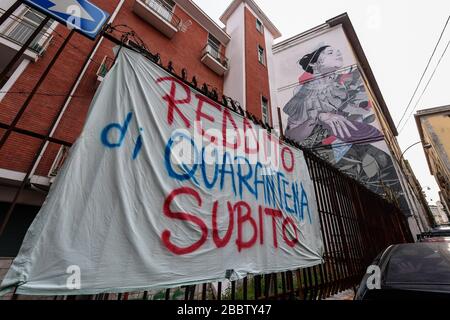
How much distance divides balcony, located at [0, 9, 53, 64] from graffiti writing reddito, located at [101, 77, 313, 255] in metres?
7.22

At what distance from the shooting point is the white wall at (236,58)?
440 inches

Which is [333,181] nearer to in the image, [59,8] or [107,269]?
[107,269]

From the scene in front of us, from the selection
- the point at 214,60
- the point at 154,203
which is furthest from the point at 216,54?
the point at 154,203

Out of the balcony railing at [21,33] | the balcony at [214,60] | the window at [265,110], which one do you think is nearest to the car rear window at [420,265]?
the window at [265,110]

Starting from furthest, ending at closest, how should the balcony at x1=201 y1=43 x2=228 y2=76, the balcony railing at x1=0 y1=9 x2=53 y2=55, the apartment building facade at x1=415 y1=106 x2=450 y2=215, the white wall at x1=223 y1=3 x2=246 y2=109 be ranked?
the apartment building facade at x1=415 y1=106 x2=450 y2=215
the balcony at x1=201 y1=43 x2=228 y2=76
the white wall at x1=223 y1=3 x2=246 y2=109
the balcony railing at x1=0 y1=9 x2=53 y2=55

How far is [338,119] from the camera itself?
1464cm

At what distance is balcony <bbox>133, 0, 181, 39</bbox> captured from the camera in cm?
935

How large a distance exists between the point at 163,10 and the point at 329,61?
42.1 feet

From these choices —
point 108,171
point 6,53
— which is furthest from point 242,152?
point 6,53

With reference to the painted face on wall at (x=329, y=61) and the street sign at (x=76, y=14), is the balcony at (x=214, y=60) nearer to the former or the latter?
the painted face on wall at (x=329, y=61)

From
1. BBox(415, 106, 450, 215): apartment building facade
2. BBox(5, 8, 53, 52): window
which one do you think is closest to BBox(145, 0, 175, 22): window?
BBox(5, 8, 53, 52): window

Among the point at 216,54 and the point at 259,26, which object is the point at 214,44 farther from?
the point at 259,26

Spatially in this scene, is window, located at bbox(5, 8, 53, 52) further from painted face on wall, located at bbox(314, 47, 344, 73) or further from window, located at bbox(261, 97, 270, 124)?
painted face on wall, located at bbox(314, 47, 344, 73)
